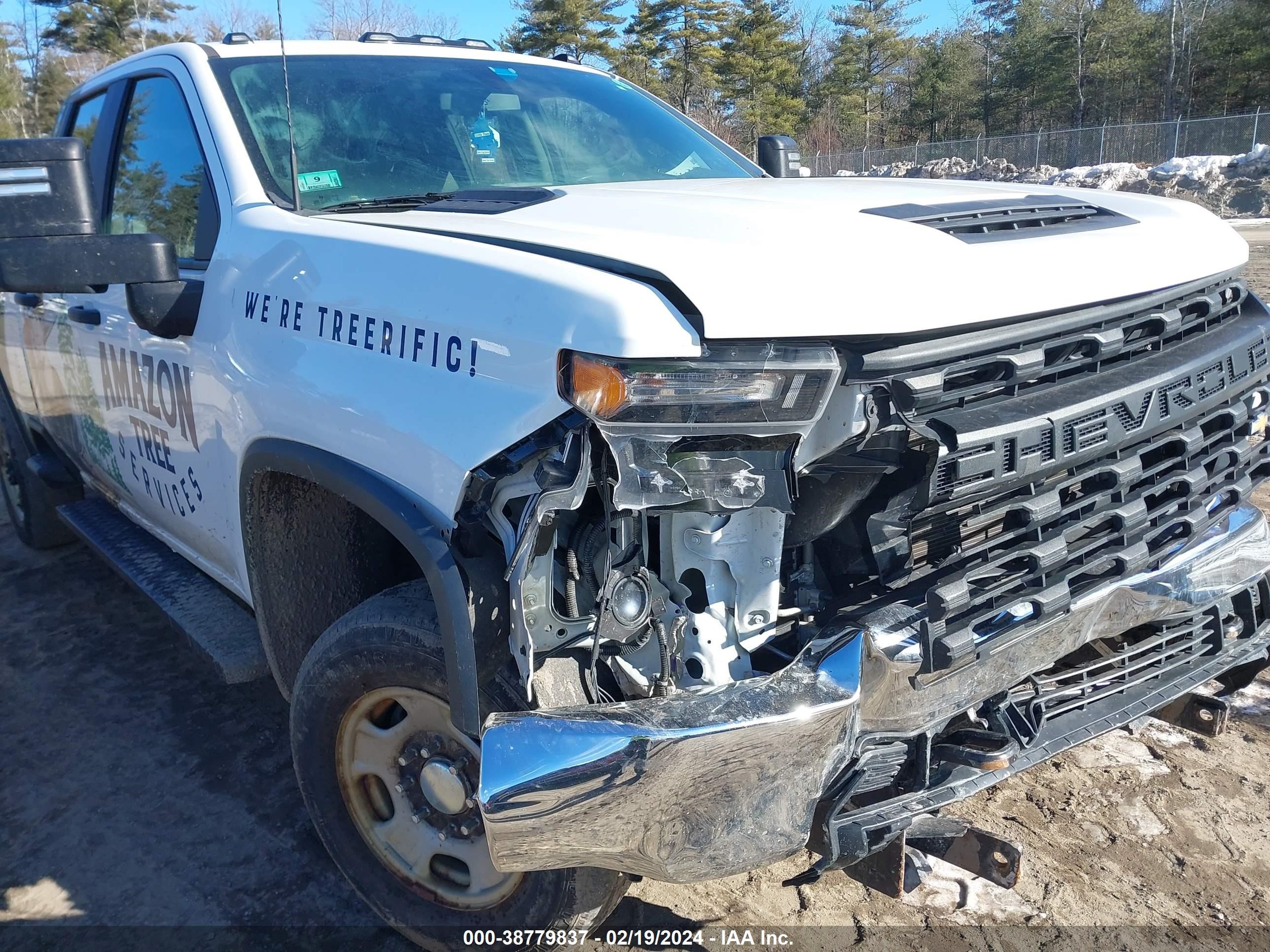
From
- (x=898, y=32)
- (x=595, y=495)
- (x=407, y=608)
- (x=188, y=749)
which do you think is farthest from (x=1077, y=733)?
(x=898, y=32)

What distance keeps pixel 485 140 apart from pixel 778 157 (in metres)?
1.46

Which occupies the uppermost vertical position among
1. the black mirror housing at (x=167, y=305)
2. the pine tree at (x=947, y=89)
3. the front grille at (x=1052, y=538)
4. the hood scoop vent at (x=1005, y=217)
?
the pine tree at (x=947, y=89)

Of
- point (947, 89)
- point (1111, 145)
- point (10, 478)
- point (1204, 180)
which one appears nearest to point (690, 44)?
point (947, 89)

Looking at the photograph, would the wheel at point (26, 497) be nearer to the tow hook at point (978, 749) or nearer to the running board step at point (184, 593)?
the running board step at point (184, 593)

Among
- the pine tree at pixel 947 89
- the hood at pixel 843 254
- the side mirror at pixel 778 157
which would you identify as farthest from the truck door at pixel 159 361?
the pine tree at pixel 947 89

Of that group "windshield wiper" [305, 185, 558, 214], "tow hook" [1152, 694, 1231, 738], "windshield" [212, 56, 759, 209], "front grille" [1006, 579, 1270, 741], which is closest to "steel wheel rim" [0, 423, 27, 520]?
"windshield" [212, 56, 759, 209]

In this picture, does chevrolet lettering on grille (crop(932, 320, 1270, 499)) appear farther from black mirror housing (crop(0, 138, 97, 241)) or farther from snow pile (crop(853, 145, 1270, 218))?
snow pile (crop(853, 145, 1270, 218))

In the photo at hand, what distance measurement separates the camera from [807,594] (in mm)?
1957

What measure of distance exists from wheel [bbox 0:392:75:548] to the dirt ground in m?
1.58

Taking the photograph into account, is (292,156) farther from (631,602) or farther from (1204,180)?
(1204,180)

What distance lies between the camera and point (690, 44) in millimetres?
46656

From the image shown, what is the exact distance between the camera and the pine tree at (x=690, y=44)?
4612 centimetres

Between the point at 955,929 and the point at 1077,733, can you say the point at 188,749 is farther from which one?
the point at 1077,733

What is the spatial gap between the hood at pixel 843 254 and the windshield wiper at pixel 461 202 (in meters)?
0.05
